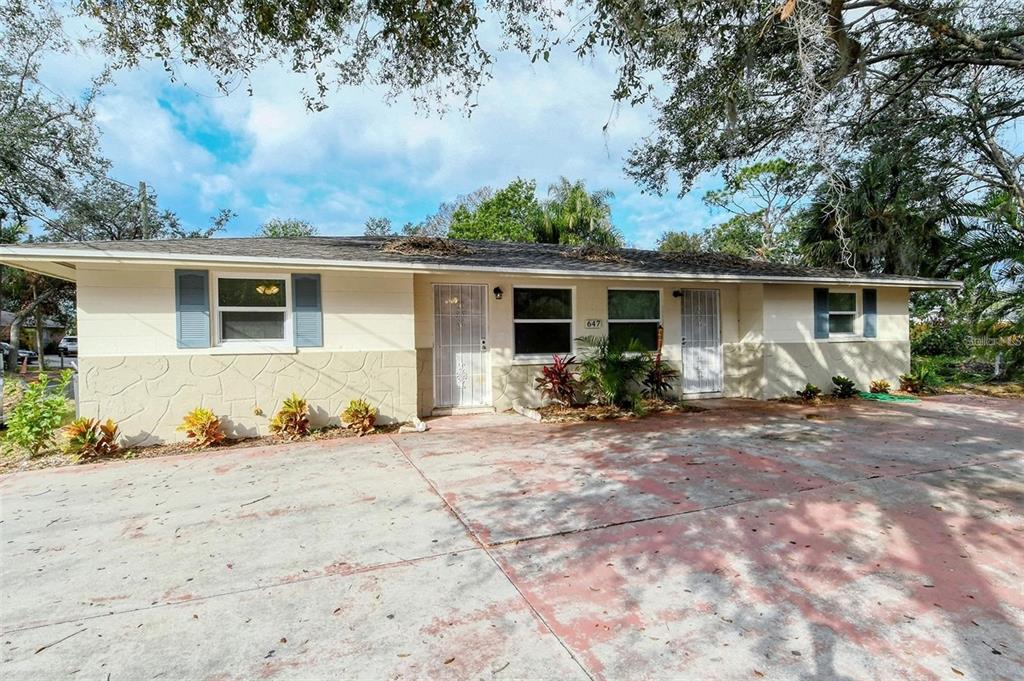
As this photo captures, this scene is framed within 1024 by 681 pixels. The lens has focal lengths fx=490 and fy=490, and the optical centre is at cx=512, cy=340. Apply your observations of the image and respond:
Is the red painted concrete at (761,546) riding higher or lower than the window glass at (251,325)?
lower

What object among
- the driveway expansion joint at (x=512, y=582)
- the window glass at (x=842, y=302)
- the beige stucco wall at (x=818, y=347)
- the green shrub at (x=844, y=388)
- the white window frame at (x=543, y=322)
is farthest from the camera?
the window glass at (x=842, y=302)

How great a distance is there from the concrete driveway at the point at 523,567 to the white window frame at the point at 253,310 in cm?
192

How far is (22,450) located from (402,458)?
5195mm

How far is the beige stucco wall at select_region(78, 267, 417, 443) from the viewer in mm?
6551

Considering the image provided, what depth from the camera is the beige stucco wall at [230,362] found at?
655 cm

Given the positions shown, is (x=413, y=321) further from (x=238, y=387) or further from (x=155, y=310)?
(x=155, y=310)

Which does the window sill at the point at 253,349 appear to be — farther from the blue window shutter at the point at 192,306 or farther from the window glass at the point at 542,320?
→ the window glass at the point at 542,320

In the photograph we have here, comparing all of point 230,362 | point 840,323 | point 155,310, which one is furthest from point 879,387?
point 155,310

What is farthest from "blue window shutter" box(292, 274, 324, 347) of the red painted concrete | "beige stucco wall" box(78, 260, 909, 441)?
the red painted concrete

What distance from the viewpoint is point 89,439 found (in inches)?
242

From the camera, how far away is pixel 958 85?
8.55 metres

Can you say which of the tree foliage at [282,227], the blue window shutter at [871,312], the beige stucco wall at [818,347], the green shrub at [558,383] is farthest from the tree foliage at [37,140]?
the tree foliage at [282,227]

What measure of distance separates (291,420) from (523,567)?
16.9 ft

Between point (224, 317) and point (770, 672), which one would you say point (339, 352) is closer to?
point (224, 317)
